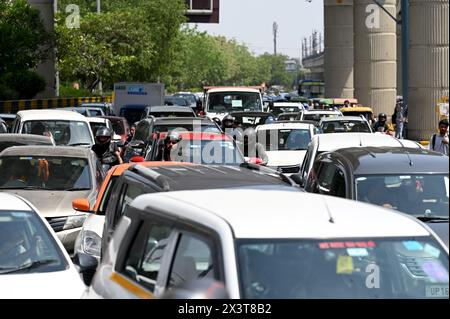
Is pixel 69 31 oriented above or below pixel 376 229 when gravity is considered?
above

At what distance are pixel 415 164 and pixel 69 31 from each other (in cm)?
4597

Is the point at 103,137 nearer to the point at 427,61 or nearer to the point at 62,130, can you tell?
the point at 62,130

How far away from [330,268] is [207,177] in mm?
3712

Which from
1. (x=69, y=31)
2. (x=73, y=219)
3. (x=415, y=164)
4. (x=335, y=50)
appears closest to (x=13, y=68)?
(x=69, y=31)

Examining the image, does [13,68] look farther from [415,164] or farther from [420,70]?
[415,164]

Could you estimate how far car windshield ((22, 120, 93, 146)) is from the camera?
2409cm

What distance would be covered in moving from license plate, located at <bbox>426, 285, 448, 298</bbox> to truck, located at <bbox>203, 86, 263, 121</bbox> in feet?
106

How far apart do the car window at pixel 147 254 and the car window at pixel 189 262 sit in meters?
0.16

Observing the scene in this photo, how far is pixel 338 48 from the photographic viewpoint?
70188mm

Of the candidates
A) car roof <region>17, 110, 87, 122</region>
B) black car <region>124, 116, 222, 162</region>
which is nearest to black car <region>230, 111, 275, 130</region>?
black car <region>124, 116, 222, 162</region>

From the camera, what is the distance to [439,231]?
36.7ft

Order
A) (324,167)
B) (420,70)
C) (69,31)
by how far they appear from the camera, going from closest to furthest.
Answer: (324,167) → (420,70) → (69,31)

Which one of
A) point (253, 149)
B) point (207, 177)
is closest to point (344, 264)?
point (207, 177)
